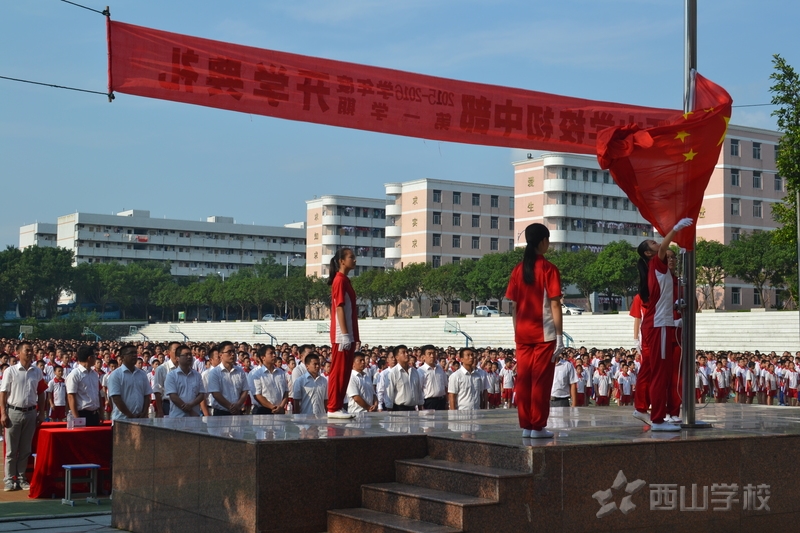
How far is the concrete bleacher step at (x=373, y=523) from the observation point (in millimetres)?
6293

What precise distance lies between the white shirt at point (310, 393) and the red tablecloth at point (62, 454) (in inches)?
91.1

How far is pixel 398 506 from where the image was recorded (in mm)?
6836

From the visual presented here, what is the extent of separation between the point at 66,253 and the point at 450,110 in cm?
8711

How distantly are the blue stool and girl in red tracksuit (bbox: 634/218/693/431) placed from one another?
5.96 meters

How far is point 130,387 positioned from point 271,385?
6.82ft

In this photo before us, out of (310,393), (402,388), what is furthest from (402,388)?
(310,393)

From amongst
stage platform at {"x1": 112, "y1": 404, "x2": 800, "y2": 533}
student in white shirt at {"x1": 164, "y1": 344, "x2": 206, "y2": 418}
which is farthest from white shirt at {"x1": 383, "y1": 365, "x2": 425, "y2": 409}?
stage platform at {"x1": 112, "y1": 404, "x2": 800, "y2": 533}

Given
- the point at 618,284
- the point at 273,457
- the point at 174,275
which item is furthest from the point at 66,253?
the point at 273,457

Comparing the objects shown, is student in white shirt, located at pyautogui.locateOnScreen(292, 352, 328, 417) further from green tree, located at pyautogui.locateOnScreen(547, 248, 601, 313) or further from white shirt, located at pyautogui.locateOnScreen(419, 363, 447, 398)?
green tree, located at pyautogui.locateOnScreen(547, 248, 601, 313)

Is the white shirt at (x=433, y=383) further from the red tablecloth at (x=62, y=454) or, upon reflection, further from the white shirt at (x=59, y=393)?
the white shirt at (x=59, y=393)

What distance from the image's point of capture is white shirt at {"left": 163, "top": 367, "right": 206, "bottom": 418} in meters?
11.0

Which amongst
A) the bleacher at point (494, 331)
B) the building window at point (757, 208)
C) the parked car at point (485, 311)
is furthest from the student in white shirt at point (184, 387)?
the building window at point (757, 208)

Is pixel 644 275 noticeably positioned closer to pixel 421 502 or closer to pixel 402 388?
pixel 421 502

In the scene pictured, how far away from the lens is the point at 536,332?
24.1ft
